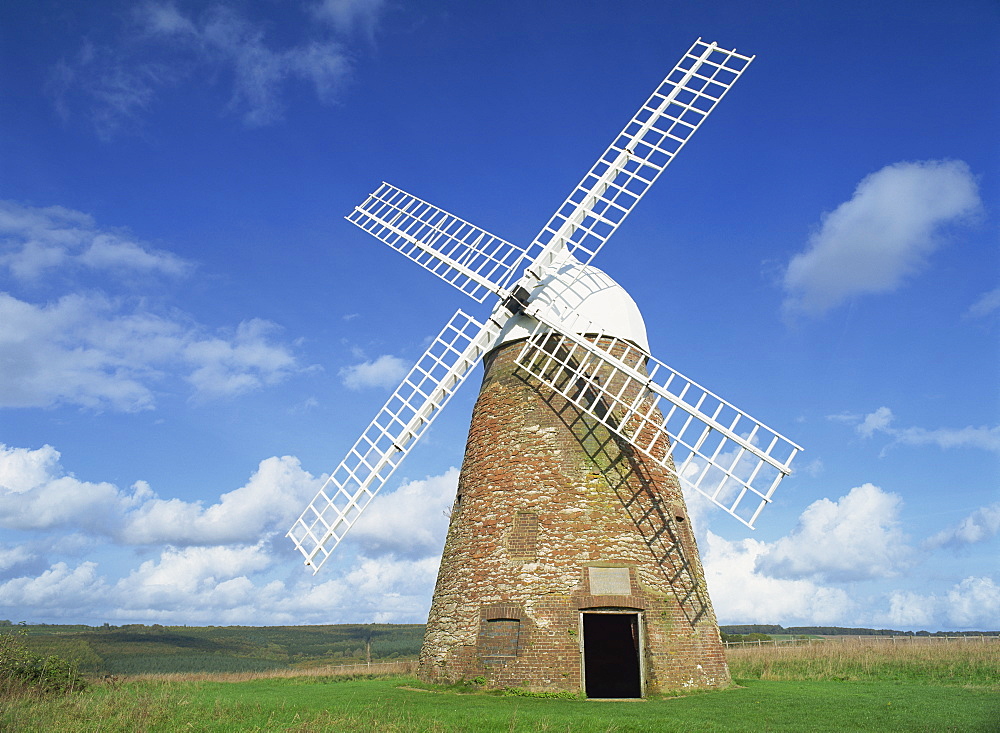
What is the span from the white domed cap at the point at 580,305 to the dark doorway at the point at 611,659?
21.7ft

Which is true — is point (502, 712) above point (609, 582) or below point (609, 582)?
below

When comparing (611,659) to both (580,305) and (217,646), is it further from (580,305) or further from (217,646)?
(217,646)

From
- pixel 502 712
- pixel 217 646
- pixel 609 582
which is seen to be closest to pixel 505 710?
pixel 502 712

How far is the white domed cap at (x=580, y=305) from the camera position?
16047mm

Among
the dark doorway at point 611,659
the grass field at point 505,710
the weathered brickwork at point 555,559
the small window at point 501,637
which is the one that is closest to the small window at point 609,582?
the weathered brickwork at point 555,559

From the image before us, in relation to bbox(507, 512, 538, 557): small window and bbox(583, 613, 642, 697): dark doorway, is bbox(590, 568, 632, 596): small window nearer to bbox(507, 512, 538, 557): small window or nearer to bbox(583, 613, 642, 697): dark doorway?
bbox(507, 512, 538, 557): small window

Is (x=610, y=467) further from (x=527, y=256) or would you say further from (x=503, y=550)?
(x=527, y=256)

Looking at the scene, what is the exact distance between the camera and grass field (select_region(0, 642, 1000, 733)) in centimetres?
1062

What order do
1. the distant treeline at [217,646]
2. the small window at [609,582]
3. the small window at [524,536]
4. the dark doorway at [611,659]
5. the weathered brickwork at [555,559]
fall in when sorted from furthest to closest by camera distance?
the distant treeline at [217,646] < the dark doorway at [611,659] < the small window at [524,536] < the small window at [609,582] < the weathered brickwork at [555,559]

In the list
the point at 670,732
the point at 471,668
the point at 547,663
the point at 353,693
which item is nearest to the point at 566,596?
the point at 547,663

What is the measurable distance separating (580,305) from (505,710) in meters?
8.55

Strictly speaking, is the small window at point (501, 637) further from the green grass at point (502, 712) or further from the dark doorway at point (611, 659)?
the dark doorway at point (611, 659)


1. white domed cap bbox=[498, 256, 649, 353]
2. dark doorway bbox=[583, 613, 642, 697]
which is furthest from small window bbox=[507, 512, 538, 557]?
white domed cap bbox=[498, 256, 649, 353]

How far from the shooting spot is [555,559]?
46.6 feet
